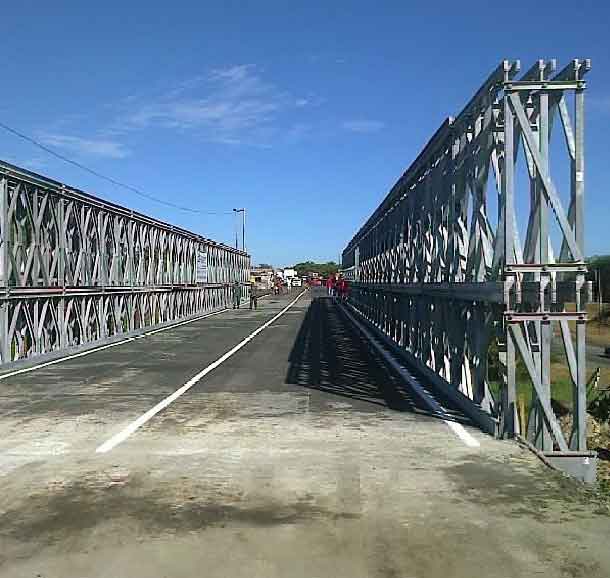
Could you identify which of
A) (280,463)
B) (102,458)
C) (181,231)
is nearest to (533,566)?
(280,463)

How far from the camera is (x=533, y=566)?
17.5 ft

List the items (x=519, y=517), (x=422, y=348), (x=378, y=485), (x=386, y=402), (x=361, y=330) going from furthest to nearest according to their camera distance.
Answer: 1. (x=361, y=330)
2. (x=422, y=348)
3. (x=386, y=402)
4. (x=378, y=485)
5. (x=519, y=517)

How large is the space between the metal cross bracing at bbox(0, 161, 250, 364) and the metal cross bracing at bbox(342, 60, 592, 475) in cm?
987

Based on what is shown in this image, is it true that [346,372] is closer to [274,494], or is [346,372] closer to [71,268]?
[274,494]

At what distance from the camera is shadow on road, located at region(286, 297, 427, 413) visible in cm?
1321

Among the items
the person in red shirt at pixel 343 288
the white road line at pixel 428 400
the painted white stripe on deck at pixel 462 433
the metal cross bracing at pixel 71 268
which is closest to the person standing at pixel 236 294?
the person in red shirt at pixel 343 288

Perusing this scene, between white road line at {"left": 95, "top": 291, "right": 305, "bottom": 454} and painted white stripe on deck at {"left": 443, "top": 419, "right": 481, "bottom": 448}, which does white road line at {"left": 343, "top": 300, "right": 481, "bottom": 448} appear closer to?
painted white stripe on deck at {"left": 443, "top": 419, "right": 481, "bottom": 448}

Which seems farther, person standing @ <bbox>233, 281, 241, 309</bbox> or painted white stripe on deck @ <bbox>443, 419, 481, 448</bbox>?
person standing @ <bbox>233, 281, 241, 309</bbox>

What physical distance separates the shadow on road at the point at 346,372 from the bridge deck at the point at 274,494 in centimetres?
17

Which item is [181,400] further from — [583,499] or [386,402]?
[583,499]

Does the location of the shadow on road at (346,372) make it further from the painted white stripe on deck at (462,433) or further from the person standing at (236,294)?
the person standing at (236,294)

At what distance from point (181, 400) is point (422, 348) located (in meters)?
5.98

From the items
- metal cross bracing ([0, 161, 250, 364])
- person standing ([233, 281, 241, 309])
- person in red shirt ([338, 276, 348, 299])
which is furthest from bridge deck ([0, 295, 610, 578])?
person standing ([233, 281, 241, 309])

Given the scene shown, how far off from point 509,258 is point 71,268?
666 inches
